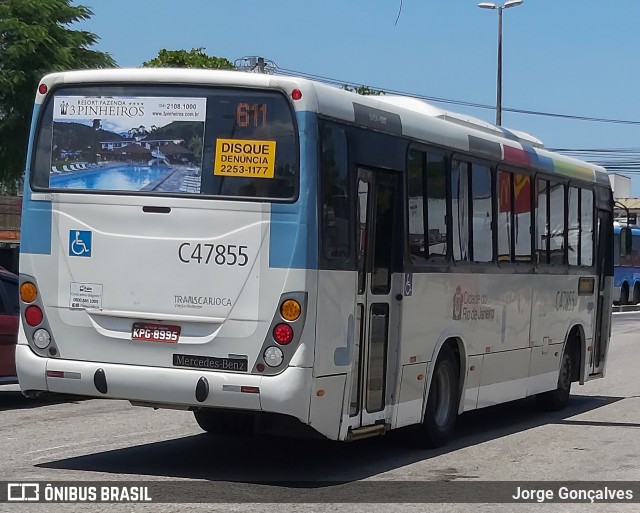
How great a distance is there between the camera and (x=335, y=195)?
392 inches

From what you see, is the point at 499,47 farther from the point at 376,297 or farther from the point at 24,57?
the point at 376,297

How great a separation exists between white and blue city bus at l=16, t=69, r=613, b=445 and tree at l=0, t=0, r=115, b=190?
16832mm

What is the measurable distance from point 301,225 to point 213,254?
714 mm

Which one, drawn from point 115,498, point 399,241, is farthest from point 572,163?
point 115,498

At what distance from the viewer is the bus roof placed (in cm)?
974

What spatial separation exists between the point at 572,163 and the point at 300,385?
7.68 metres

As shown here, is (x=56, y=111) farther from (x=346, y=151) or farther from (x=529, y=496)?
(x=529, y=496)

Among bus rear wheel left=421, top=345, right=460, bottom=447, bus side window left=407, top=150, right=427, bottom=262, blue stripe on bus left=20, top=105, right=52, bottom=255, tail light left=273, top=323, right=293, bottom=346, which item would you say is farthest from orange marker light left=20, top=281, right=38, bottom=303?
bus rear wheel left=421, top=345, right=460, bottom=447

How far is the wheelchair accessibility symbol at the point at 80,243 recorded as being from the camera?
1002 cm

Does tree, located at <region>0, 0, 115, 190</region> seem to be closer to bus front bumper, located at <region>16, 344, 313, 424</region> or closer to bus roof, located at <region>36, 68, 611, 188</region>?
bus roof, located at <region>36, 68, 611, 188</region>

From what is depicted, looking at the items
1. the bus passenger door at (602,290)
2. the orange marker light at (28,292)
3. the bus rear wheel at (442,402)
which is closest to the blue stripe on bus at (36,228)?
the orange marker light at (28,292)

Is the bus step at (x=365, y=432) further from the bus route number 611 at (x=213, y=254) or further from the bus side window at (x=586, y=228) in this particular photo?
the bus side window at (x=586, y=228)

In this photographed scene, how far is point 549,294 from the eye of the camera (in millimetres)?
15180

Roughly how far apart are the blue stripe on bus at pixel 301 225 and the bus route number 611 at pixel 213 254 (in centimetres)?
24
